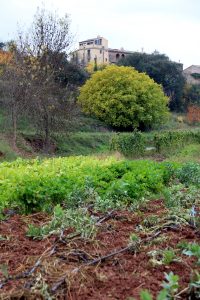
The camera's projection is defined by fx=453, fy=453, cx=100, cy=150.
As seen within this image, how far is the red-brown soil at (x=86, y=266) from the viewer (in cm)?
228

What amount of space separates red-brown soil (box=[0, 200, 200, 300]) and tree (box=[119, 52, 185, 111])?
37.1 m

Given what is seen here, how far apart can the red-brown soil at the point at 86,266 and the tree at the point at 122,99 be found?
82.0 feet

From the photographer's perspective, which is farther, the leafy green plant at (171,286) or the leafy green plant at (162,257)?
the leafy green plant at (162,257)

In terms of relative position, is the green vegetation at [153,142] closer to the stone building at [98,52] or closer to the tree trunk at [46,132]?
the tree trunk at [46,132]

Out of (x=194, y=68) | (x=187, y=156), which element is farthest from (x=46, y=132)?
(x=194, y=68)

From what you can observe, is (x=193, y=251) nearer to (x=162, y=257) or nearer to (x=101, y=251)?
(x=162, y=257)

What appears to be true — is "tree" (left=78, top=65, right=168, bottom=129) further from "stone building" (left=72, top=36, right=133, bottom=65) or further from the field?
"stone building" (left=72, top=36, right=133, bottom=65)

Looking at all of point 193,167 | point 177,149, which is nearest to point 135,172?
point 193,167

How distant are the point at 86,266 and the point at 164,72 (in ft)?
128

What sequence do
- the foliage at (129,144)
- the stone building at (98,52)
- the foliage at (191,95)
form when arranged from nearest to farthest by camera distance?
the foliage at (129,144)
the foliage at (191,95)
the stone building at (98,52)

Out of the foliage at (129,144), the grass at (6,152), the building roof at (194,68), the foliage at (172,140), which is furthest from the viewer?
the building roof at (194,68)

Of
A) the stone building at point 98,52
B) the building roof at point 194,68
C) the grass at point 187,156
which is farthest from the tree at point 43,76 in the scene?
the building roof at point 194,68

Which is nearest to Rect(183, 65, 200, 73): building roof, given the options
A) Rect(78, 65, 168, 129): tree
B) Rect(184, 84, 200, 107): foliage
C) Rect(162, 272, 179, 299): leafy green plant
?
Rect(184, 84, 200, 107): foliage

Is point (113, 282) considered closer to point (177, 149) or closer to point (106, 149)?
point (106, 149)
